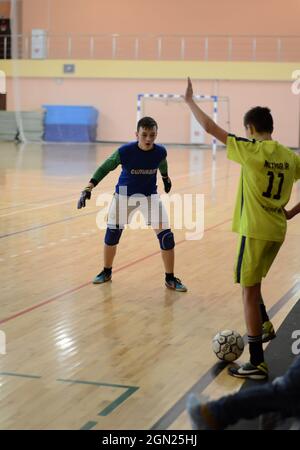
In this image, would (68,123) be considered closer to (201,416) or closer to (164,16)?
(164,16)

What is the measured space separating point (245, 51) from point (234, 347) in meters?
33.0

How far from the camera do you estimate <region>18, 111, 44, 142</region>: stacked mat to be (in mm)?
37312

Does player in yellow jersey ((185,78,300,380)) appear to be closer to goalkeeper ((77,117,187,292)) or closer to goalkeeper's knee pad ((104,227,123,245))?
goalkeeper ((77,117,187,292))

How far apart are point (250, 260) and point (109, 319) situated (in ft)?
6.40

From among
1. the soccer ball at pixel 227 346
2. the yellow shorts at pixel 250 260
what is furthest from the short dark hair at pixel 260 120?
the soccer ball at pixel 227 346

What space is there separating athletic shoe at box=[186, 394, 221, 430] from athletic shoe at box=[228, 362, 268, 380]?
62.2 inches

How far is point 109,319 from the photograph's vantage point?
6.88m

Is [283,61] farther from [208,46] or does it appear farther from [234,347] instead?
[234,347]

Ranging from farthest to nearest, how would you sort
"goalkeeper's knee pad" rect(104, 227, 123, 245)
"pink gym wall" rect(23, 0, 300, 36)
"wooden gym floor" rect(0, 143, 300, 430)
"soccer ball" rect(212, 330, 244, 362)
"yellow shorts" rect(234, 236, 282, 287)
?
"pink gym wall" rect(23, 0, 300, 36), "goalkeeper's knee pad" rect(104, 227, 123, 245), "soccer ball" rect(212, 330, 244, 362), "yellow shorts" rect(234, 236, 282, 287), "wooden gym floor" rect(0, 143, 300, 430)

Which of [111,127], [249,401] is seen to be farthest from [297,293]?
[111,127]

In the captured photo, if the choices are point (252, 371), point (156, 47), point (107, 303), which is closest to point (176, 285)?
point (107, 303)

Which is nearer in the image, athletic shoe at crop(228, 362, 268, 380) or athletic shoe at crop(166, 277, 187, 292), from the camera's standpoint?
athletic shoe at crop(228, 362, 268, 380)

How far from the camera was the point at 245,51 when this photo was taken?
37188mm

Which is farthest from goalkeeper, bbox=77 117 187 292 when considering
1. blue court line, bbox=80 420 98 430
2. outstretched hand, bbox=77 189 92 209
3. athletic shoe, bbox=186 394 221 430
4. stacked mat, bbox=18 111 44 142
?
stacked mat, bbox=18 111 44 142
